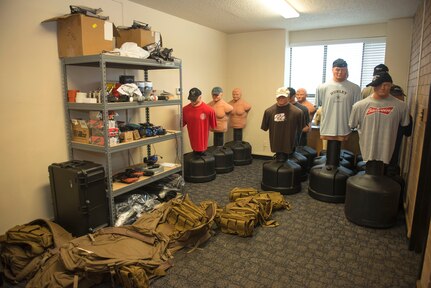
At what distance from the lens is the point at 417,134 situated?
9.73ft

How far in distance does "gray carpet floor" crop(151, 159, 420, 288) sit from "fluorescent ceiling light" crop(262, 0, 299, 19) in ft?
8.75

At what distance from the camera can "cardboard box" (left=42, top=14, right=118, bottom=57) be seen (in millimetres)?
2795

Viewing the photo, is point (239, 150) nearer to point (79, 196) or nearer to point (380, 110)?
point (380, 110)

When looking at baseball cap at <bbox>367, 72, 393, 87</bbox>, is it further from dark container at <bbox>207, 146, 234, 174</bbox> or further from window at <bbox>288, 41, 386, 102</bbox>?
window at <bbox>288, 41, 386, 102</bbox>

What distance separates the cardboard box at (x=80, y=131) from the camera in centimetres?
306

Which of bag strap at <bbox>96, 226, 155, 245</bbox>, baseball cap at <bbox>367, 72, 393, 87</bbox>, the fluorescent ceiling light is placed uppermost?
the fluorescent ceiling light

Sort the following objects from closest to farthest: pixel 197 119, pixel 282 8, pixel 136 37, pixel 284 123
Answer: pixel 136 37, pixel 284 123, pixel 282 8, pixel 197 119

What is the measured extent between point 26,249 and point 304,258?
7.50 feet

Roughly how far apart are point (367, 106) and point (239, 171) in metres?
2.53

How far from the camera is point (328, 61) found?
18.8 ft

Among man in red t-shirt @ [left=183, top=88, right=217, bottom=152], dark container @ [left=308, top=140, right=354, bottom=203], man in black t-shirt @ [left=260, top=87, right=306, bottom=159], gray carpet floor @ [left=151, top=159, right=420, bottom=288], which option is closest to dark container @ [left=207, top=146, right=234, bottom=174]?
man in red t-shirt @ [left=183, top=88, right=217, bottom=152]

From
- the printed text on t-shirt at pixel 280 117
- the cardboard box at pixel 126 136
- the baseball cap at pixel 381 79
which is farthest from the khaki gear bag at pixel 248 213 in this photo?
the baseball cap at pixel 381 79

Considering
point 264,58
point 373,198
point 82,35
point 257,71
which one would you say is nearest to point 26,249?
point 82,35

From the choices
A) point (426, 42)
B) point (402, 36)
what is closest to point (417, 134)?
point (426, 42)
